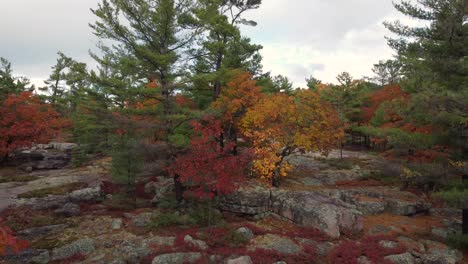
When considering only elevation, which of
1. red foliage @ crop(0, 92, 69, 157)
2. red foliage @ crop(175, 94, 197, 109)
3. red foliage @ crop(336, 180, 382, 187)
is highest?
red foliage @ crop(175, 94, 197, 109)

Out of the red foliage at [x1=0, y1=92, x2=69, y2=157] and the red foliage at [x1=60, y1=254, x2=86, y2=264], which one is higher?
the red foliage at [x1=0, y1=92, x2=69, y2=157]

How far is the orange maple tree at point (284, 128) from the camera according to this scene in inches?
763

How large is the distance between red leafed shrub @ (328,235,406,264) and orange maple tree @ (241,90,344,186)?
6.18 m

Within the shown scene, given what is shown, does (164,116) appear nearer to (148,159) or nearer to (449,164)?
(148,159)

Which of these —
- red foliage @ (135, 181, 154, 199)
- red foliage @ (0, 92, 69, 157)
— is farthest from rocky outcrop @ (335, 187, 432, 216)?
red foliage @ (0, 92, 69, 157)

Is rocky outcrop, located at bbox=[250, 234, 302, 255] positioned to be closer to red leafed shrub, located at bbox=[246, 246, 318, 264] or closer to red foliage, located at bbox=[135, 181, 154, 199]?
red leafed shrub, located at bbox=[246, 246, 318, 264]

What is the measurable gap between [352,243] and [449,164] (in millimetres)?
6735

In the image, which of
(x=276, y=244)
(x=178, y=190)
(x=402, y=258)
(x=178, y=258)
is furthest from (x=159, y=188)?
(x=402, y=258)

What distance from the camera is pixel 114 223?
1568cm

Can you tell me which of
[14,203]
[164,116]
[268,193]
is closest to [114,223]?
[164,116]

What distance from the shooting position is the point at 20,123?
2795cm

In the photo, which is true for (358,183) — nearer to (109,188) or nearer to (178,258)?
(178,258)

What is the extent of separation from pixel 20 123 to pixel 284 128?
24.6 m

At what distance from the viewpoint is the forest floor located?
1284cm
